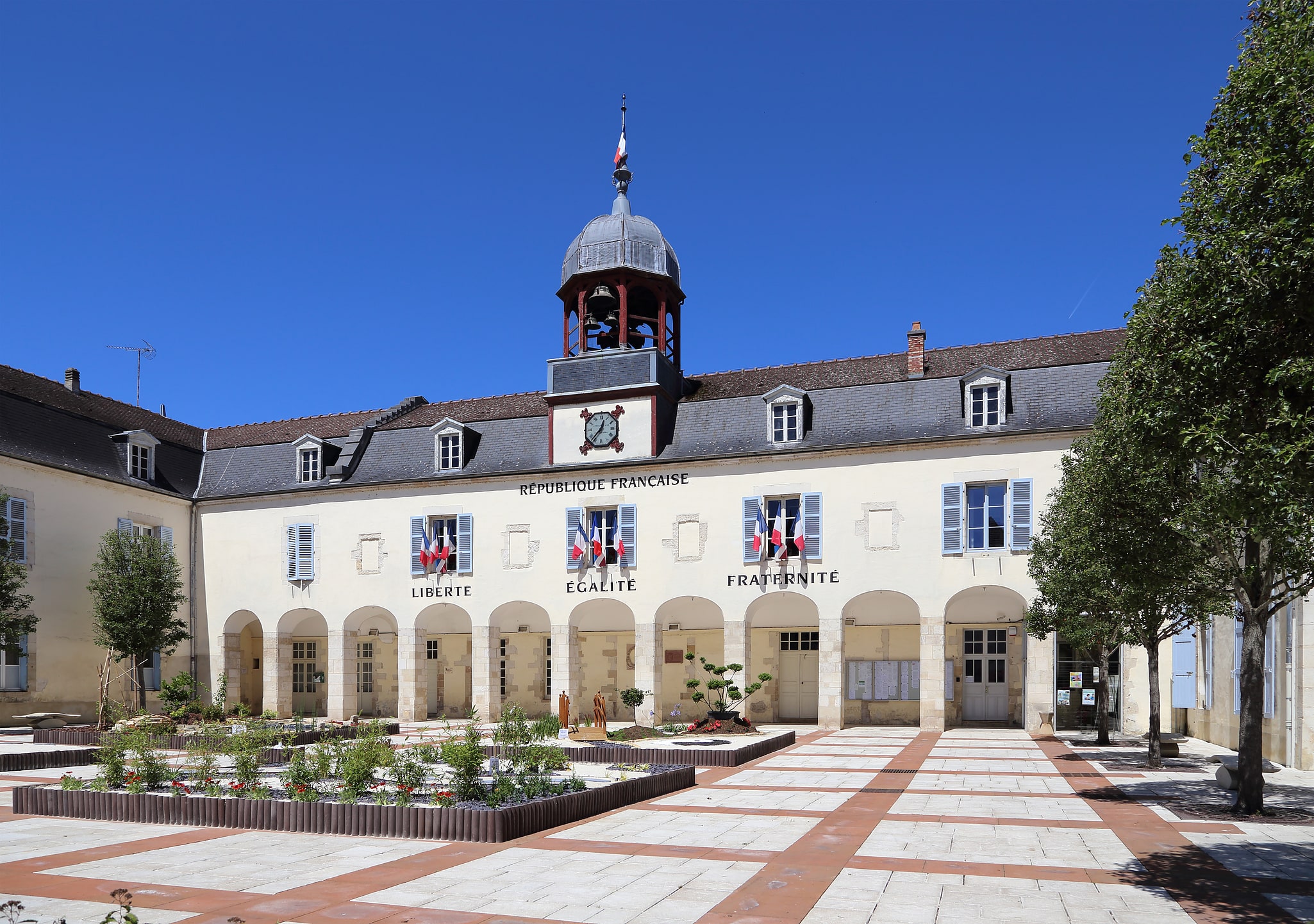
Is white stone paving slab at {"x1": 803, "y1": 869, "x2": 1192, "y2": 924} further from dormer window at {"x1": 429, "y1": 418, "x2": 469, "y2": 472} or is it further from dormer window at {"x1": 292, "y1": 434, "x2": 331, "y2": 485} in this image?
dormer window at {"x1": 292, "y1": 434, "x2": 331, "y2": 485}

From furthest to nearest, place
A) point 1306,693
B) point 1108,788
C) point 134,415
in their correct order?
point 134,415 < point 1306,693 < point 1108,788

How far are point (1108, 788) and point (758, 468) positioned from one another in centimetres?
1388

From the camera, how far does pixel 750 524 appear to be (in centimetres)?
2736

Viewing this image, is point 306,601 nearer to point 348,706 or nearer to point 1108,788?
point 348,706

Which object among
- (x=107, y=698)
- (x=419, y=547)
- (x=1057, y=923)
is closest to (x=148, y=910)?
(x=1057, y=923)

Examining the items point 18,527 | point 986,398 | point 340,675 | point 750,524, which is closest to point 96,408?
point 18,527

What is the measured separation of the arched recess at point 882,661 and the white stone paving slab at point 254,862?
19043 millimetres

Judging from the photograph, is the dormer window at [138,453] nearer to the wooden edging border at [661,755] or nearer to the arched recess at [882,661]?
the wooden edging border at [661,755]

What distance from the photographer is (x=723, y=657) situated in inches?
1121

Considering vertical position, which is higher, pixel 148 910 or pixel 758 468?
pixel 758 468

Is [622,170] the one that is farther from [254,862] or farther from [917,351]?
[254,862]

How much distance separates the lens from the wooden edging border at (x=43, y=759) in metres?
17.6

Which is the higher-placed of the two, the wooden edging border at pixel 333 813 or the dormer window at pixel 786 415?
the dormer window at pixel 786 415

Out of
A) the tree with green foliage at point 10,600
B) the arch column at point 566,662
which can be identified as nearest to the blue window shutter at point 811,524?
the arch column at point 566,662
